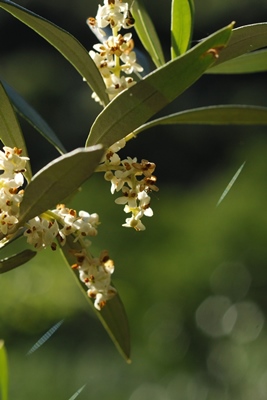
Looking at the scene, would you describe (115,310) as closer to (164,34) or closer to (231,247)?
(231,247)

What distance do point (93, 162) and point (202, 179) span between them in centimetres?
463

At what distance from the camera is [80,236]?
0.52 m

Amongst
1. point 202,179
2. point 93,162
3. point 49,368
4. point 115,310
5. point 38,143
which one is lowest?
point 202,179

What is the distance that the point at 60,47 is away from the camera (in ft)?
1.79

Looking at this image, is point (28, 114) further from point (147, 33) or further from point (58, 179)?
point (58, 179)

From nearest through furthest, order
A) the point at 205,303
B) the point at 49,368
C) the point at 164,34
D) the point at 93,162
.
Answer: the point at 93,162
the point at 49,368
the point at 205,303
the point at 164,34

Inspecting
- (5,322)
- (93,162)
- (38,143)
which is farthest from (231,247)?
(93,162)

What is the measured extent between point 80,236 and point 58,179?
0.09 m

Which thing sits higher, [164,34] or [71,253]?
[71,253]

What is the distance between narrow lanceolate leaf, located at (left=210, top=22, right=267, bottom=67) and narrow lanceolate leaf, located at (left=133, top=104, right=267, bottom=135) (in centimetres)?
3

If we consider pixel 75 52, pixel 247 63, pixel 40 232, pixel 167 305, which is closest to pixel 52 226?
pixel 40 232

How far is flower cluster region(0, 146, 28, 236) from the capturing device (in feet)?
1.56

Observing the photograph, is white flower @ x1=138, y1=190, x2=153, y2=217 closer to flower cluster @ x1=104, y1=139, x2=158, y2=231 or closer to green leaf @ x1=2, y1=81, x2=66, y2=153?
flower cluster @ x1=104, y1=139, x2=158, y2=231

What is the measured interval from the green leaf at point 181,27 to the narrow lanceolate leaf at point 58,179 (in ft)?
0.65
